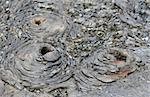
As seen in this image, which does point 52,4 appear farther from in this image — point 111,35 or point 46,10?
point 111,35

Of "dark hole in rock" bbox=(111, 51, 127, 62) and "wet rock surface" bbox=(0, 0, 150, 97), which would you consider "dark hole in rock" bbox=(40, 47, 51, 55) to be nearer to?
"wet rock surface" bbox=(0, 0, 150, 97)

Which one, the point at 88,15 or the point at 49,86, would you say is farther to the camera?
the point at 88,15

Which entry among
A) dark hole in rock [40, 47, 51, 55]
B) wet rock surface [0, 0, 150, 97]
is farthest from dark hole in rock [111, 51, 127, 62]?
dark hole in rock [40, 47, 51, 55]

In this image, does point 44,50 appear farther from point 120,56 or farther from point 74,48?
point 120,56

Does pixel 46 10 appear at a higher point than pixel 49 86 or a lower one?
higher

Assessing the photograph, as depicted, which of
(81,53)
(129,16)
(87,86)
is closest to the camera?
(87,86)

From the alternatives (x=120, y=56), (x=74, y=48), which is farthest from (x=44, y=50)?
(x=120, y=56)

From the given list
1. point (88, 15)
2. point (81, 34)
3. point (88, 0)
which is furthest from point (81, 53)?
point (88, 0)

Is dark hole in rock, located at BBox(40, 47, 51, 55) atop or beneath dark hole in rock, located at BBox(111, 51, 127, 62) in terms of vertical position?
atop

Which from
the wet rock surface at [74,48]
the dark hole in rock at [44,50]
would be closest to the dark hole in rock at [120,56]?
the wet rock surface at [74,48]
